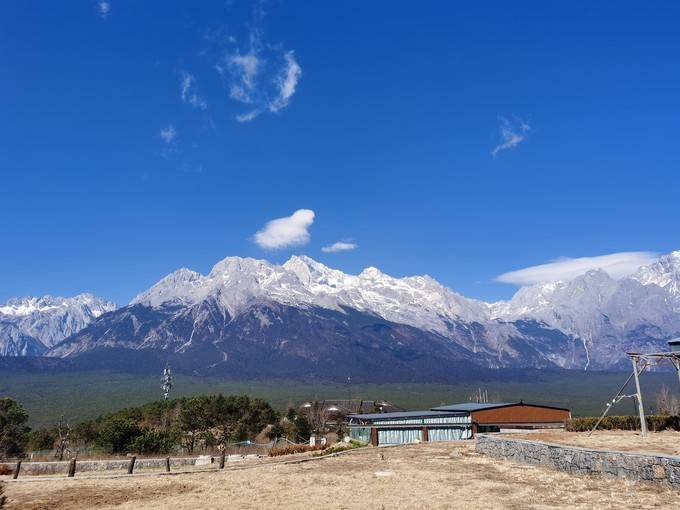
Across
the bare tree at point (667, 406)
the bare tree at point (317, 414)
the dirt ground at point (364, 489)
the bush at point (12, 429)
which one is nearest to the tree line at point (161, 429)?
the bush at point (12, 429)

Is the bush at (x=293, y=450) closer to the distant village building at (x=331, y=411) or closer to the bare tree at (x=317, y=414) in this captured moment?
the distant village building at (x=331, y=411)

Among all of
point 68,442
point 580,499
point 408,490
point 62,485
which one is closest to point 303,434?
point 68,442

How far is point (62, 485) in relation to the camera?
1176 inches

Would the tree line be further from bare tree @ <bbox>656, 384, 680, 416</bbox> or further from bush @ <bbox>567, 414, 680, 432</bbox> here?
bare tree @ <bbox>656, 384, 680, 416</bbox>

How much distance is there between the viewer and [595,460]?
24312 millimetres

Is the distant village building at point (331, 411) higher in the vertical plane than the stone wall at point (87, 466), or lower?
lower

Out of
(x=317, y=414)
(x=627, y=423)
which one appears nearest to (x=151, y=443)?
(x=627, y=423)

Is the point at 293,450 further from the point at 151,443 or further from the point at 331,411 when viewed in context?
the point at 331,411

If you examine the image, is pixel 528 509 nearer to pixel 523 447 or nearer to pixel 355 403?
pixel 523 447

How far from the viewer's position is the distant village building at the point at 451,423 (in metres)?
53.6

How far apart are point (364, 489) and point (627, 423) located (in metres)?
39.5

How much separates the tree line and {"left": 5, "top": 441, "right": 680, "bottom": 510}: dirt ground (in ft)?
85.0

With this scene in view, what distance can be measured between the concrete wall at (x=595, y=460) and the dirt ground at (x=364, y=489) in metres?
0.54

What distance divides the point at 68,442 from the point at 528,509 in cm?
7717
